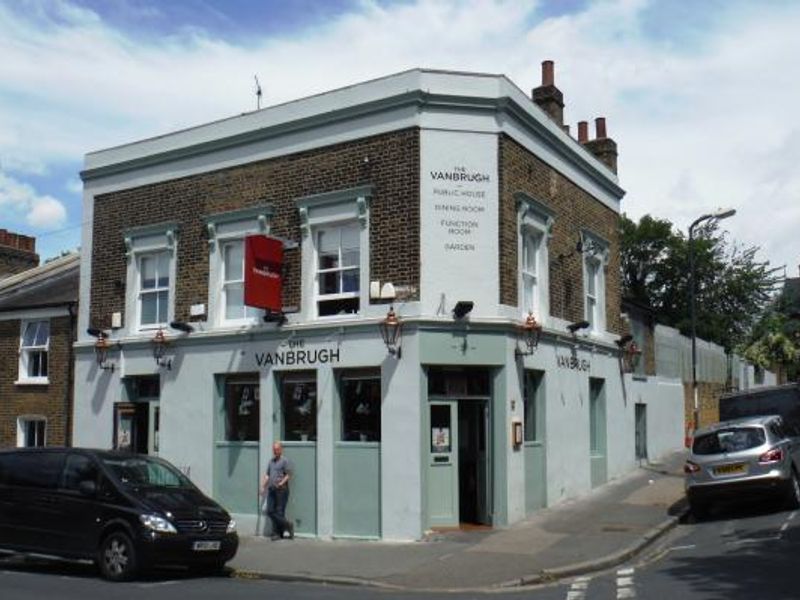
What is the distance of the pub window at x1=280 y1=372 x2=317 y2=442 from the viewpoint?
1620 cm

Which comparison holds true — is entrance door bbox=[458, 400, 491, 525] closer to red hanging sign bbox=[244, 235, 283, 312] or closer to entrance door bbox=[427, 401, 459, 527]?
entrance door bbox=[427, 401, 459, 527]

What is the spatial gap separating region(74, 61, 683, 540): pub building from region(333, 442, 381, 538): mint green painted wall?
0.04m

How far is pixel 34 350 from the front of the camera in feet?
74.0

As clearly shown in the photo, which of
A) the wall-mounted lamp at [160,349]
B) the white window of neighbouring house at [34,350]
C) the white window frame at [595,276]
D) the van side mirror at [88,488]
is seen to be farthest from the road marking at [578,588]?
the white window of neighbouring house at [34,350]

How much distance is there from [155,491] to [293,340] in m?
4.66

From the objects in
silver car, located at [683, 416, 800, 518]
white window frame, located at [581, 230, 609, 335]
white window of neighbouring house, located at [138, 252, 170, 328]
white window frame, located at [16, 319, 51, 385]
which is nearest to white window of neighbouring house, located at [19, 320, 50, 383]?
white window frame, located at [16, 319, 51, 385]

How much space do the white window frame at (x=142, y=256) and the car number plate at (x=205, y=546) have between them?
23.8 ft

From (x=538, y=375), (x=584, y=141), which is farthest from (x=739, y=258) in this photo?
(x=538, y=375)

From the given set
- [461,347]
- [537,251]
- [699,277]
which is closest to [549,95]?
[537,251]

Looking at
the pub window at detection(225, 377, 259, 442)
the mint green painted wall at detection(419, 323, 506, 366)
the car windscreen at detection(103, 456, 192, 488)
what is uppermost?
the mint green painted wall at detection(419, 323, 506, 366)

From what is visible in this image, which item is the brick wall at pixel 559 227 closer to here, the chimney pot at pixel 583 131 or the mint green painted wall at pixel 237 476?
the chimney pot at pixel 583 131

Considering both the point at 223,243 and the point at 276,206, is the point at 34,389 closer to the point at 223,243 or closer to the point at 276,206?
the point at 223,243

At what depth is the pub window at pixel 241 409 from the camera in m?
17.1

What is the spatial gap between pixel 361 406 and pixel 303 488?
1805mm
